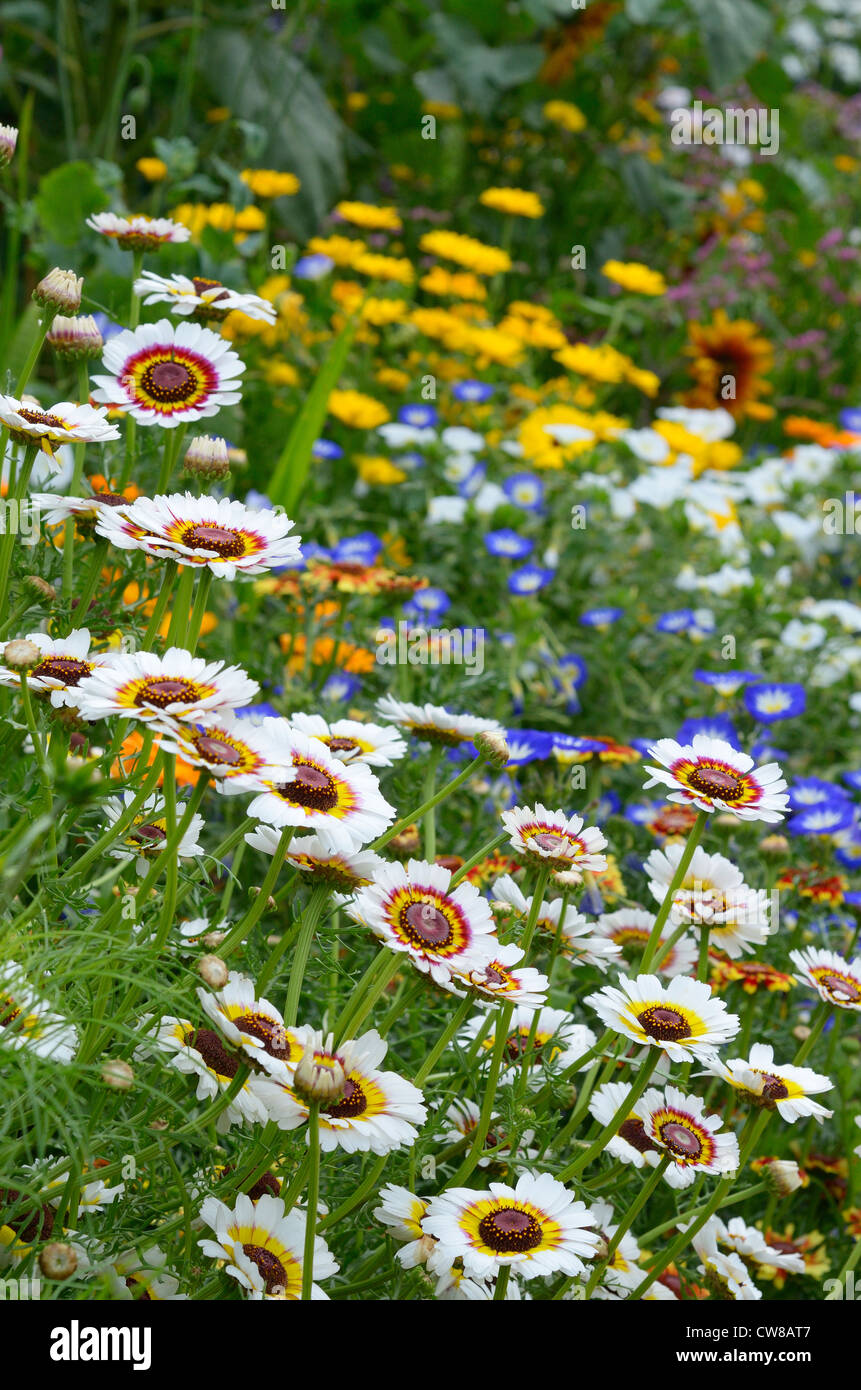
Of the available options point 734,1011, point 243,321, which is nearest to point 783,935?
point 734,1011

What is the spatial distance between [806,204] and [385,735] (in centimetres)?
453

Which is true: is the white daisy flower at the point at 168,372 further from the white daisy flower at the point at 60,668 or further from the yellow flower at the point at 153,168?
the yellow flower at the point at 153,168

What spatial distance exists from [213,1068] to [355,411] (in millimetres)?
1929

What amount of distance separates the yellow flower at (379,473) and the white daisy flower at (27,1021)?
1.83 metres

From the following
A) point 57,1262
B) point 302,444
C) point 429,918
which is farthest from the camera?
point 302,444

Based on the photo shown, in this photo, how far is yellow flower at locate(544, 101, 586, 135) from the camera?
400 cm

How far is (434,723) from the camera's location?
45.7 inches

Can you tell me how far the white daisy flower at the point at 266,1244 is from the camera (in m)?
0.85

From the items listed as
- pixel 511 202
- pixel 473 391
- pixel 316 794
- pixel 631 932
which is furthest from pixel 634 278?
pixel 316 794

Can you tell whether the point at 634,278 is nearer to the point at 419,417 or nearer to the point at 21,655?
the point at 419,417

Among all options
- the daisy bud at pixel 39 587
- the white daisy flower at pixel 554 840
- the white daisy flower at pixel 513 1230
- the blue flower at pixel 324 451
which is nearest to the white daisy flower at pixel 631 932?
the white daisy flower at pixel 554 840

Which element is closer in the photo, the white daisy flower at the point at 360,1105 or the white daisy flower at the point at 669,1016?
the white daisy flower at the point at 360,1105
